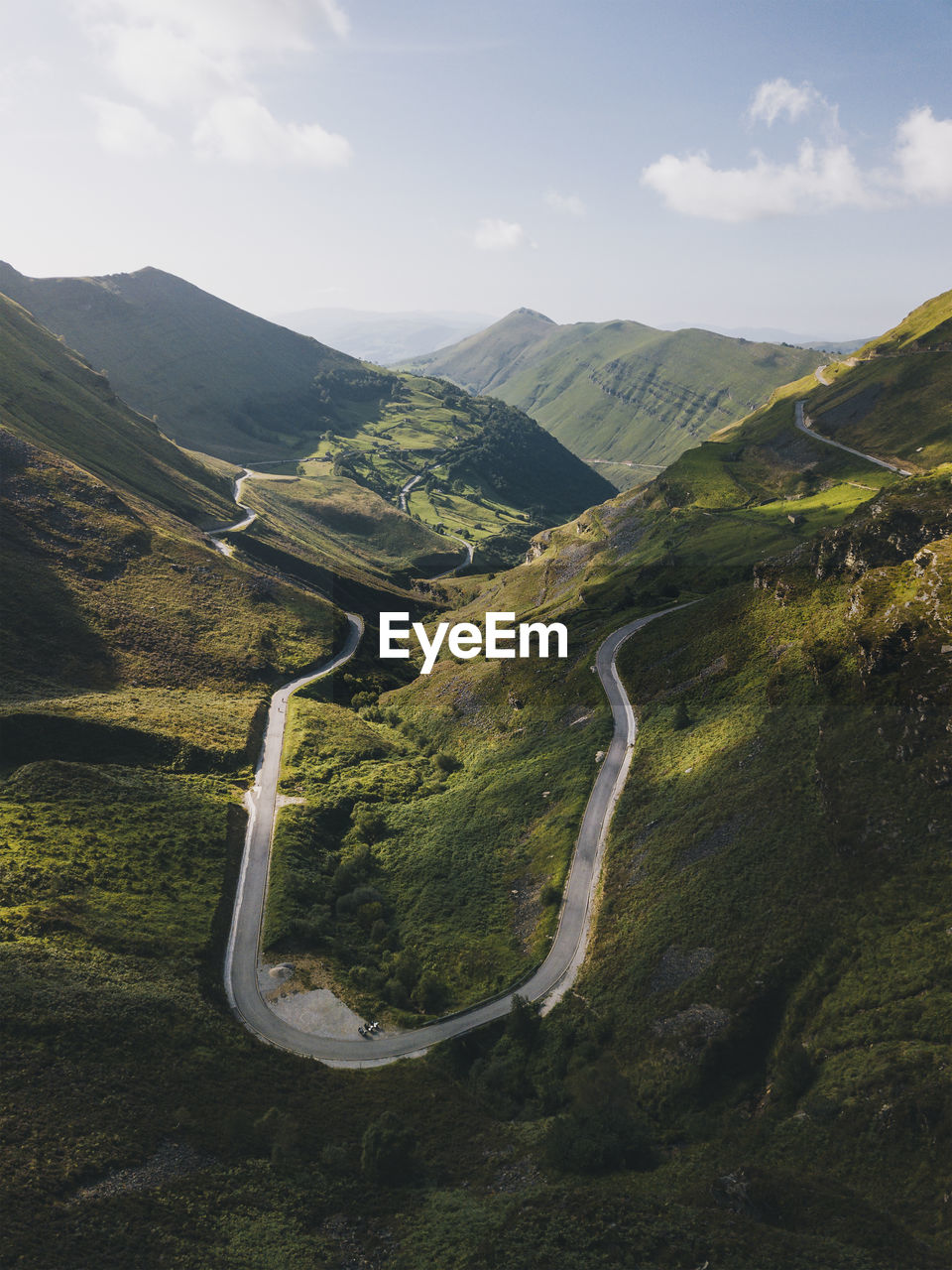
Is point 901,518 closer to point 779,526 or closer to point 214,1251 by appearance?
point 779,526

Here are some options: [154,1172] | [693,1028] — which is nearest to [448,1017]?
[693,1028]

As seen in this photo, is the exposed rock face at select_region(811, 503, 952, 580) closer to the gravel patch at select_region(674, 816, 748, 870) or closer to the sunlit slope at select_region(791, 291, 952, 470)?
the gravel patch at select_region(674, 816, 748, 870)

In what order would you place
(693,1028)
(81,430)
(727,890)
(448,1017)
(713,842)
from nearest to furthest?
1. (693,1028)
2. (727,890)
3. (448,1017)
4. (713,842)
5. (81,430)

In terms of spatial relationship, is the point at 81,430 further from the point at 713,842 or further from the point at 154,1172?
the point at 713,842

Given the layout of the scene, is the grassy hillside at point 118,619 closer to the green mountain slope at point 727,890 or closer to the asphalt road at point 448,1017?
the asphalt road at point 448,1017

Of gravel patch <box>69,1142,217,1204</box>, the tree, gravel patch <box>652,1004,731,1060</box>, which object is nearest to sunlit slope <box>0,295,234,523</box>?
gravel patch <box>69,1142,217,1204</box>
